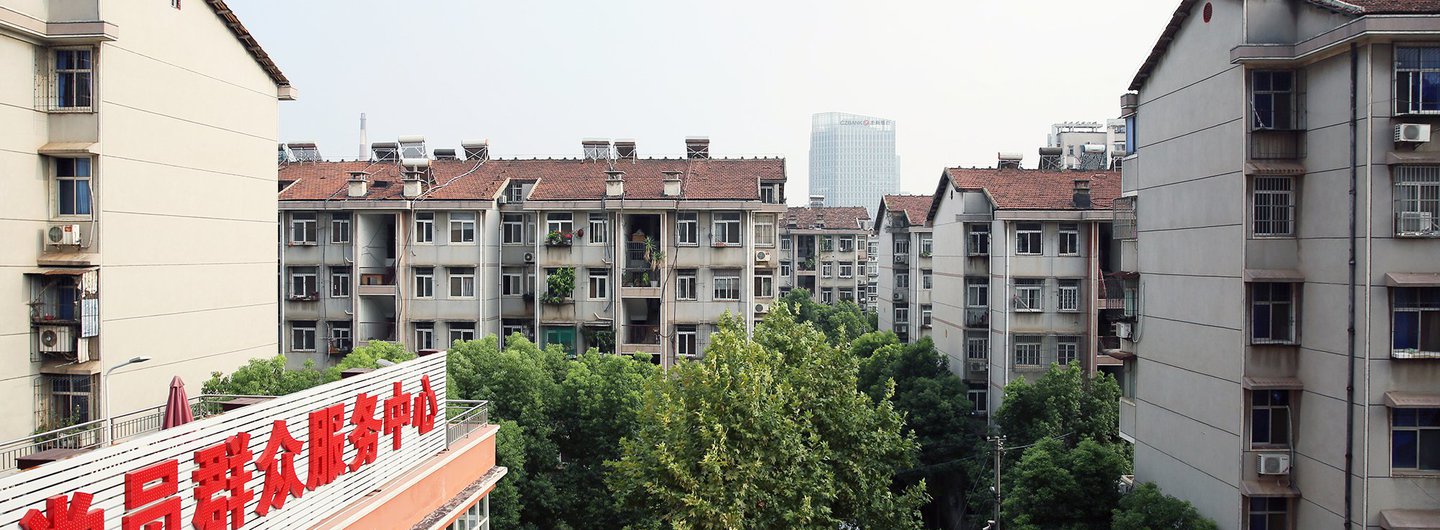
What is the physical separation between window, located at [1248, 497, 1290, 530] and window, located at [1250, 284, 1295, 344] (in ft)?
7.22

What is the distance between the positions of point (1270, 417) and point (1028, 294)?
39.6 ft

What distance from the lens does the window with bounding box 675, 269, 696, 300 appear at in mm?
26500

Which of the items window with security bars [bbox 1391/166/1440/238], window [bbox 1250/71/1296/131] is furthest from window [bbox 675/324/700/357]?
window with security bars [bbox 1391/166/1440/238]

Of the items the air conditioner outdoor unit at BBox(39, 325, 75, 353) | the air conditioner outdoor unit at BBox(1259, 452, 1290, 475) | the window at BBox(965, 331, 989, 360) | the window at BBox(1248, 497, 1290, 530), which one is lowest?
the window at BBox(1248, 497, 1290, 530)

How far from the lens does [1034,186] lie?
2681cm

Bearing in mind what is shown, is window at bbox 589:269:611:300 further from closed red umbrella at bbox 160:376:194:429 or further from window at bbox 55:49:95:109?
closed red umbrella at bbox 160:376:194:429

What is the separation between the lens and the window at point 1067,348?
25.5 meters

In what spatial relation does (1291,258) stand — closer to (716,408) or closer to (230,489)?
(716,408)

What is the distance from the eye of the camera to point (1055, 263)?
25500mm

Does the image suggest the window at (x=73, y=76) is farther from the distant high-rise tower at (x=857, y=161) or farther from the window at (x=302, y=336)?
the distant high-rise tower at (x=857, y=161)

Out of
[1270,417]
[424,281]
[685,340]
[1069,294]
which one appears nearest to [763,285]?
[685,340]

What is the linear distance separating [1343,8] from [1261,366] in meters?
4.67

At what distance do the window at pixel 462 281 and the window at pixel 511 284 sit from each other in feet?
3.15

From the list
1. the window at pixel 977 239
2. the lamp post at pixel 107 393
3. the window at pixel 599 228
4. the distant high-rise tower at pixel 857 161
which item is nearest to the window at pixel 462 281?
the window at pixel 599 228
